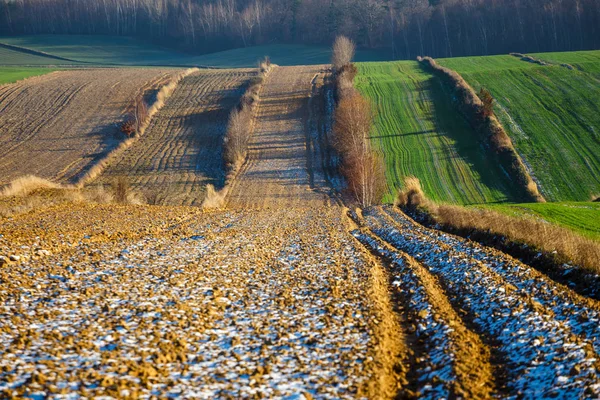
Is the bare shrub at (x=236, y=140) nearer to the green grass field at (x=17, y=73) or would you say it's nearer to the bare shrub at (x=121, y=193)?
the bare shrub at (x=121, y=193)

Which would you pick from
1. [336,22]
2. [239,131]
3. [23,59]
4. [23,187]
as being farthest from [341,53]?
[23,59]

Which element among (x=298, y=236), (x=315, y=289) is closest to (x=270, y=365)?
(x=315, y=289)

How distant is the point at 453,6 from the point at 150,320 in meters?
131

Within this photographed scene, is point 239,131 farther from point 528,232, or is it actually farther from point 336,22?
point 336,22

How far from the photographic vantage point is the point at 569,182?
52875mm

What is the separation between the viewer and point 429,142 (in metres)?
65.4

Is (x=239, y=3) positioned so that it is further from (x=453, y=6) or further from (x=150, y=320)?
(x=150, y=320)

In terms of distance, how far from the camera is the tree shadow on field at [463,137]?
54.7 metres

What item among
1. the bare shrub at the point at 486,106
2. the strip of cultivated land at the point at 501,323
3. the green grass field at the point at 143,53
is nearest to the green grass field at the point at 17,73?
the green grass field at the point at 143,53

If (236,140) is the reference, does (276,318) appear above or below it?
below

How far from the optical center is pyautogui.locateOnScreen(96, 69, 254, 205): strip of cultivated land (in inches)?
2147

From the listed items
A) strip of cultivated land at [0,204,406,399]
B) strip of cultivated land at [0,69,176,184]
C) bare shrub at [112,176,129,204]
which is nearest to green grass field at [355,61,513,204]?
bare shrub at [112,176,129,204]

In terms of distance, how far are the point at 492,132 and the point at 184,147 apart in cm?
3496

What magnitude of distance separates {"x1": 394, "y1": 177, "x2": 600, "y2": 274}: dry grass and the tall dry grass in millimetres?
17636
